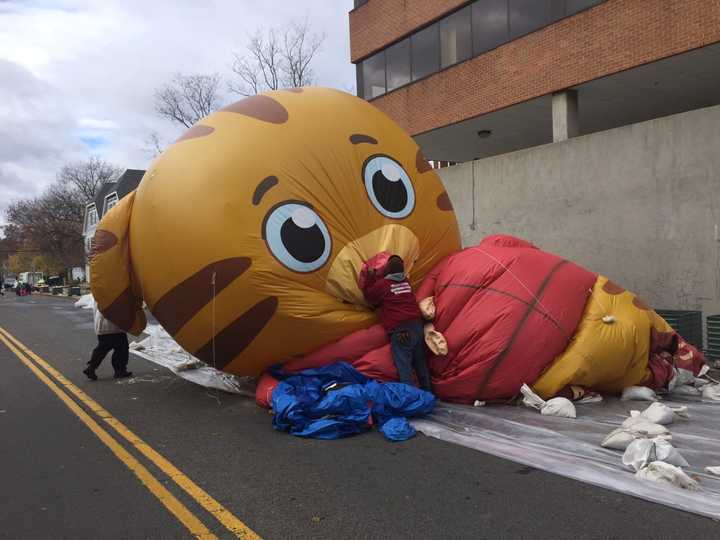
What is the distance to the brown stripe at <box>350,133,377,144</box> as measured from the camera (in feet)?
21.2

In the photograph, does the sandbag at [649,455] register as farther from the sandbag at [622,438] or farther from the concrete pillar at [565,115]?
the concrete pillar at [565,115]

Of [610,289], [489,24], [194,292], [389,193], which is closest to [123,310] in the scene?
[194,292]

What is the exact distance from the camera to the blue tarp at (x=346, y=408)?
5.13 meters

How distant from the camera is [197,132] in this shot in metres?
6.38

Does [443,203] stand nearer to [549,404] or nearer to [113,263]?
[549,404]

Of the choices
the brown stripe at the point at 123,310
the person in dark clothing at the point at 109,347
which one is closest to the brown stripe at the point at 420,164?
the brown stripe at the point at 123,310

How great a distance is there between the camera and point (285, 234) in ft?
19.1

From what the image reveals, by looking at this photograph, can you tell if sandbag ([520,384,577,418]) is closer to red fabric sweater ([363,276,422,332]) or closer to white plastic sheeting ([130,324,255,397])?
red fabric sweater ([363,276,422,332])

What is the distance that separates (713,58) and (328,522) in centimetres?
1253

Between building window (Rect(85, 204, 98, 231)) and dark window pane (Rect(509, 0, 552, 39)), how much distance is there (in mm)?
48400

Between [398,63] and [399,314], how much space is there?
14496 mm

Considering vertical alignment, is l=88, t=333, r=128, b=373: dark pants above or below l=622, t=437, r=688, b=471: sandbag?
above

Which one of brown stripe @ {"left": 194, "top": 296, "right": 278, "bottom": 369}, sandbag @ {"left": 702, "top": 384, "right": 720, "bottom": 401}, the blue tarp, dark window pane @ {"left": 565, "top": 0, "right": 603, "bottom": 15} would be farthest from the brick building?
brown stripe @ {"left": 194, "top": 296, "right": 278, "bottom": 369}

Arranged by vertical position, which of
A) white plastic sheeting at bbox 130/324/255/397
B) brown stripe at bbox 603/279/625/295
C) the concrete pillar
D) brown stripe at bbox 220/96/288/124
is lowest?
white plastic sheeting at bbox 130/324/255/397
